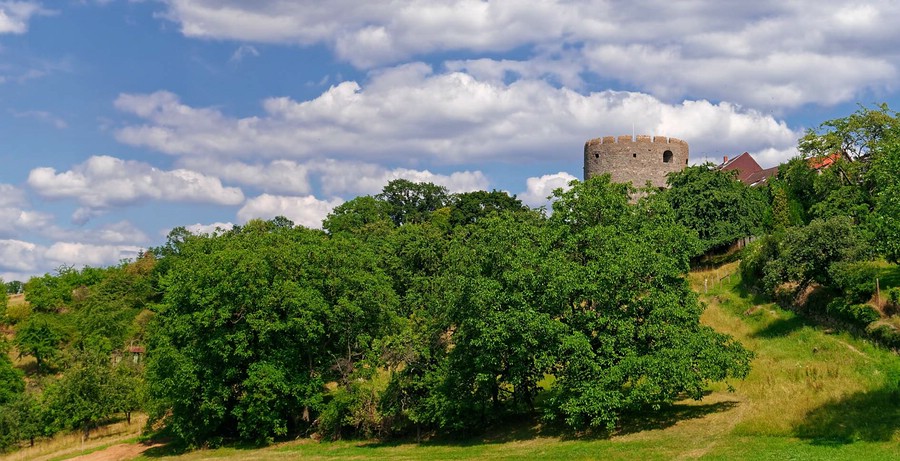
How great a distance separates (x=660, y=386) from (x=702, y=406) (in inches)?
168

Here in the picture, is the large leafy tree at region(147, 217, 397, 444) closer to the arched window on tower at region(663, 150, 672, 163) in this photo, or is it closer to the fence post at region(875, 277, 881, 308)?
the fence post at region(875, 277, 881, 308)

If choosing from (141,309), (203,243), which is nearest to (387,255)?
(203,243)

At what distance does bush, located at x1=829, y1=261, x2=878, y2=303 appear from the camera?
31.4 meters

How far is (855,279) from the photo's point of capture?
31.7 meters

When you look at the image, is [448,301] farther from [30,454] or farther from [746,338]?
[30,454]

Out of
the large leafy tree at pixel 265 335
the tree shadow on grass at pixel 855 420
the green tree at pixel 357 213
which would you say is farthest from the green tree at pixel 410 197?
the tree shadow on grass at pixel 855 420

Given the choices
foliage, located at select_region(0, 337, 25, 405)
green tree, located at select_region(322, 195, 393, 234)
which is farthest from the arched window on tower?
foliage, located at select_region(0, 337, 25, 405)

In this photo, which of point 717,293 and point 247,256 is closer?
point 247,256

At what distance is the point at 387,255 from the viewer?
168 feet

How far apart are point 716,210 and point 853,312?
891 inches

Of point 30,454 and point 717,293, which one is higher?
point 717,293

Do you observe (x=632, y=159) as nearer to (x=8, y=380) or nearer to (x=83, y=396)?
(x=83, y=396)

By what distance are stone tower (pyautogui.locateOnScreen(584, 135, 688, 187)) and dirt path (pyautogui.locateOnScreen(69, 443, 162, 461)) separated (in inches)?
1600

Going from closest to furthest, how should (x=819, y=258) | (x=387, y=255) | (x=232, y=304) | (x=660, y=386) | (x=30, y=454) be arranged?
(x=660, y=386) → (x=819, y=258) → (x=232, y=304) → (x=30, y=454) → (x=387, y=255)
